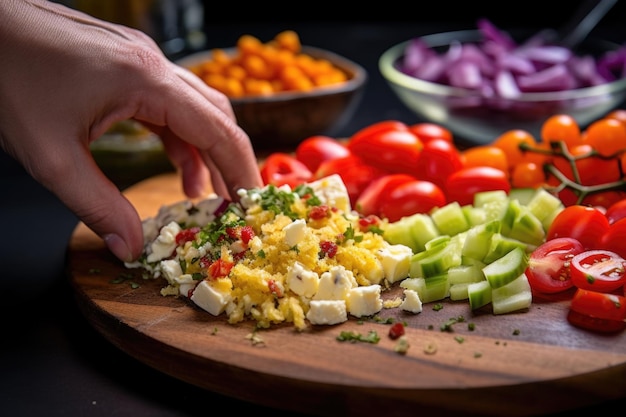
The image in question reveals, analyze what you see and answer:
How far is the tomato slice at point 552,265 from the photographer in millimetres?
1897

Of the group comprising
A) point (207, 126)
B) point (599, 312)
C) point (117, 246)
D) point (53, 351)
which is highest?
point (207, 126)

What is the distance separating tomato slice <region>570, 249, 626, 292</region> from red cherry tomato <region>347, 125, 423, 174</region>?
75 centimetres

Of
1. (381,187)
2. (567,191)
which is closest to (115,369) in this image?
(381,187)

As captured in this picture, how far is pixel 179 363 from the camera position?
66.3 inches

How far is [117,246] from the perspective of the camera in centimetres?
207

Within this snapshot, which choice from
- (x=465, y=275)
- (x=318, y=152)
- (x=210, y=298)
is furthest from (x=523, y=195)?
(x=210, y=298)

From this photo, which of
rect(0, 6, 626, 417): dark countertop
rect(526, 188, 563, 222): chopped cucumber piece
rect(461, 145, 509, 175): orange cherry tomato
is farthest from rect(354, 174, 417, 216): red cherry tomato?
rect(0, 6, 626, 417): dark countertop

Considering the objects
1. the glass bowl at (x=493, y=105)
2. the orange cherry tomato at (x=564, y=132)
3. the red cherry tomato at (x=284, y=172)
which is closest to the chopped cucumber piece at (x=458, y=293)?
the red cherry tomato at (x=284, y=172)

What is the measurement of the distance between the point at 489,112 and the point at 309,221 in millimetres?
1191

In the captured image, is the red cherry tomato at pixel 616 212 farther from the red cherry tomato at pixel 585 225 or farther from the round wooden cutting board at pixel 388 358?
the round wooden cutting board at pixel 388 358

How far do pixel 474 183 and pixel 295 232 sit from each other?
700 mm

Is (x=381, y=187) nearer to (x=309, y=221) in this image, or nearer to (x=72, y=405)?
(x=309, y=221)

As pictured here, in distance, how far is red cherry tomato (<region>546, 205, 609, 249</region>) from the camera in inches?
80.1

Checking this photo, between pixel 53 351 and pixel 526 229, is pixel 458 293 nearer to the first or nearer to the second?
pixel 526 229
